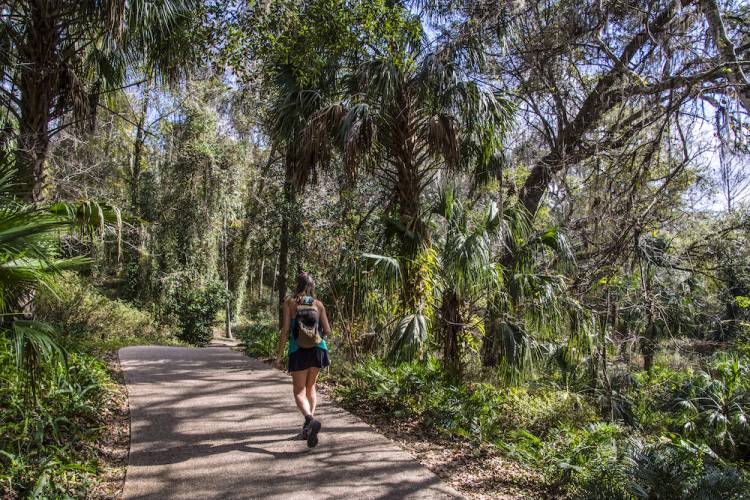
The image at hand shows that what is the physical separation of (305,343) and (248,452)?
3.51ft

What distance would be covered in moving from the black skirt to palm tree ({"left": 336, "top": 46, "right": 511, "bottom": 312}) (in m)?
2.20

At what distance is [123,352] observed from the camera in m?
9.73

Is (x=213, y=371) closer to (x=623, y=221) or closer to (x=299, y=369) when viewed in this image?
(x=299, y=369)

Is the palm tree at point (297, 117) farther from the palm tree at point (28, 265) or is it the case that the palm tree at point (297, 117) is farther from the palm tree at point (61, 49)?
the palm tree at point (28, 265)

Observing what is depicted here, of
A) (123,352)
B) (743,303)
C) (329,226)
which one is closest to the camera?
(123,352)

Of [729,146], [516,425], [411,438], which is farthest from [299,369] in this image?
[729,146]

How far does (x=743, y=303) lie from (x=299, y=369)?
9.81 metres

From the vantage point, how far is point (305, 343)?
4891 millimetres

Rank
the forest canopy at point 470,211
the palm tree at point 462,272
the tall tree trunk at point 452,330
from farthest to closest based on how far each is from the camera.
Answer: the tall tree trunk at point 452,330 → the palm tree at point 462,272 → the forest canopy at point 470,211

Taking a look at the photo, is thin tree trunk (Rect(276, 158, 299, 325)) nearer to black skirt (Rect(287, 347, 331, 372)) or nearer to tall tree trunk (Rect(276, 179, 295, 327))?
tall tree trunk (Rect(276, 179, 295, 327))

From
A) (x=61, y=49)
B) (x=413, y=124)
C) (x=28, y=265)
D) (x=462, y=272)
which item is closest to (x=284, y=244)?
(x=413, y=124)

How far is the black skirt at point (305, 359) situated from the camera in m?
4.91

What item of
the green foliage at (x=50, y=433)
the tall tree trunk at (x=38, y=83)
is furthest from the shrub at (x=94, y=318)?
the green foliage at (x=50, y=433)

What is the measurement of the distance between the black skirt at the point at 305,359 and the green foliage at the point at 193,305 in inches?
545
